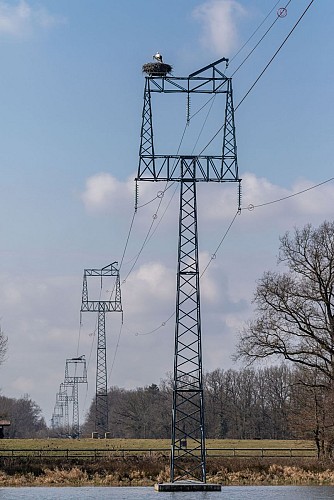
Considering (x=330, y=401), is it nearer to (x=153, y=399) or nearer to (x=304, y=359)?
(x=304, y=359)

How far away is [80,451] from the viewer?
76.0m

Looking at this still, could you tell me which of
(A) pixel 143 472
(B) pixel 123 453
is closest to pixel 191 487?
(A) pixel 143 472

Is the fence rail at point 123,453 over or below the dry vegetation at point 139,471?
over

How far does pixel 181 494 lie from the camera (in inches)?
1700

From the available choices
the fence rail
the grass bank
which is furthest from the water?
the fence rail

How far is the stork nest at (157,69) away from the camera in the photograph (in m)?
48.2

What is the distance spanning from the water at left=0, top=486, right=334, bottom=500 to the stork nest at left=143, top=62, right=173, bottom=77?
813 inches

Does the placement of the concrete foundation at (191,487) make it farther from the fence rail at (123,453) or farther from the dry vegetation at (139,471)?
the fence rail at (123,453)

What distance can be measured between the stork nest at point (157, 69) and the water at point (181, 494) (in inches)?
813

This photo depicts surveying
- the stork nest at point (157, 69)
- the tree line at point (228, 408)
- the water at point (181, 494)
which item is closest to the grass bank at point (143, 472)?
the water at point (181, 494)

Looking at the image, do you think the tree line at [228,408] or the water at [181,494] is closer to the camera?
the water at [181,494]

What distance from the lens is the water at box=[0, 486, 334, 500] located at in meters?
42.1

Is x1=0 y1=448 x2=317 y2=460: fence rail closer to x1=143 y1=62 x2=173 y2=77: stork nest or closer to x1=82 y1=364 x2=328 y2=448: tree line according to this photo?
x1=143 y1=62 x2=173 y2=77: stork nest

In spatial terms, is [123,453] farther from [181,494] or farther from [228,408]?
[228,408]
